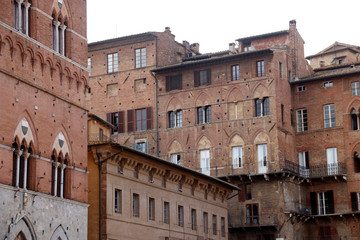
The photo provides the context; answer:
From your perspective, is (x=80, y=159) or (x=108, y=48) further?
(x=108, y=48)

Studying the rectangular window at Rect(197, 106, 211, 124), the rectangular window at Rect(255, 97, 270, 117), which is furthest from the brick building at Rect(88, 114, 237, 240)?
the rectangular window at Rect(197, 106, 211, 124)

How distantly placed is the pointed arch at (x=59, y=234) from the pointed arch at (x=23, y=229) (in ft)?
4.83

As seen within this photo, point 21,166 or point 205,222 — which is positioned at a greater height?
point 205,222

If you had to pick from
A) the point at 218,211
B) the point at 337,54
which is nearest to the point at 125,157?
the point at 218,211

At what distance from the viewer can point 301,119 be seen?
59531mm

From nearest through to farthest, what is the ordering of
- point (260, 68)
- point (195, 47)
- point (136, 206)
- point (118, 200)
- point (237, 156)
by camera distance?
1. point (118, 200)
2. point (136, 206)
3. point (237, 156)
4. point (260, 68)
5. point (195, 47)

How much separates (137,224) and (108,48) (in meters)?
25.8

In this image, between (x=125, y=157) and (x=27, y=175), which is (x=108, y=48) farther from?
(x=27, y=175)

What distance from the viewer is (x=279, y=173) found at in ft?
180

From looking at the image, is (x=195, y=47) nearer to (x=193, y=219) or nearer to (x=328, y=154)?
(x=328, y=154)

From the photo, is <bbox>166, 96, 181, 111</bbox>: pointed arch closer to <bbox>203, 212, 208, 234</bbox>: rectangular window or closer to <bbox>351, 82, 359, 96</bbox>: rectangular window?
<bbox>351, 82, 359, 96</bbox>: rectangular window

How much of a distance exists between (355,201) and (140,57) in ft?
64.4

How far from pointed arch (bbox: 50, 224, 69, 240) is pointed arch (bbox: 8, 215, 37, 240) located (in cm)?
147

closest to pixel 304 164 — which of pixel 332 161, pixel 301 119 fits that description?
pixel 332 161
